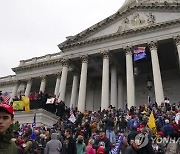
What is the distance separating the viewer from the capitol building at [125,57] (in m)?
27.0

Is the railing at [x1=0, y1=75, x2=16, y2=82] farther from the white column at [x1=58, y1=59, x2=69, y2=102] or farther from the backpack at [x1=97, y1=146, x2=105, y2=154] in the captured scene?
the backpack at [x1=97, y1=146, x2=105, y2=154]

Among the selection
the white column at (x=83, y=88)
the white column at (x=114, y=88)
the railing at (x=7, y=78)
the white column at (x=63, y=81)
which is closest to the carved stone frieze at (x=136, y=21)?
the white column at (x=114, y=88)

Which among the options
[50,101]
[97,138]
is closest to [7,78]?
[50,101]

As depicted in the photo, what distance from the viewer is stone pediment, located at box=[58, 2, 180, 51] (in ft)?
91.1

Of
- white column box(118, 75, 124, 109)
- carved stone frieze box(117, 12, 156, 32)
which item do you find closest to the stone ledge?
white column box(118, 75, 124, 109)

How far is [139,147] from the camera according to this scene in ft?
15.8

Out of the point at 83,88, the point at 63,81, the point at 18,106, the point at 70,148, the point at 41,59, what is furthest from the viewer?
the point at 41,59

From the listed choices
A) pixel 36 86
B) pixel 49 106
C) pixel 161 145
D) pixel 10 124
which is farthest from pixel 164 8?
pixel 10 124

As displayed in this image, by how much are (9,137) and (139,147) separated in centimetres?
302

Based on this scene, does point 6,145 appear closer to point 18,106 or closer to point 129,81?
point 18,106

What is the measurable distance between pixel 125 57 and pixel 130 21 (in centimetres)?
452

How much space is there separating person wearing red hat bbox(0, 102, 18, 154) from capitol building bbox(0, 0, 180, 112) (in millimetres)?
22235

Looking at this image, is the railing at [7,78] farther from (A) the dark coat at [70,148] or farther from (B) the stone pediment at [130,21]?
(A) the dark coat at [70,148]

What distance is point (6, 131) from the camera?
2615 mm
